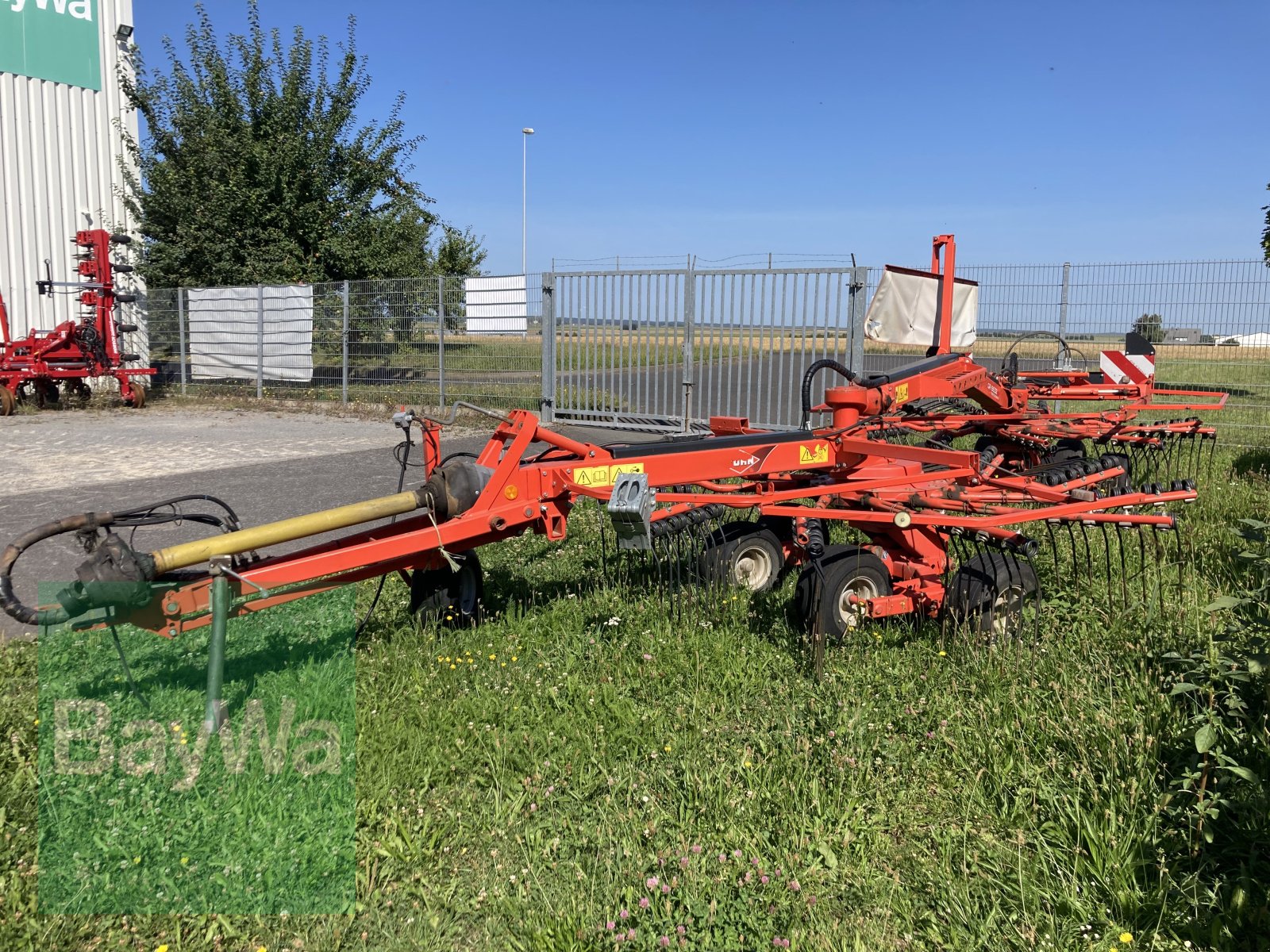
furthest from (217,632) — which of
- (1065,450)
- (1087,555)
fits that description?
(1065,450)

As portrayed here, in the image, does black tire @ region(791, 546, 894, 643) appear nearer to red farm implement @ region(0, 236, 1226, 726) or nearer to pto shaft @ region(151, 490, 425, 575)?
red farm implement @ region(0, 236, 1226, 726)

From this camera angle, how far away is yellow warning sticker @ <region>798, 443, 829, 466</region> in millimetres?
5086

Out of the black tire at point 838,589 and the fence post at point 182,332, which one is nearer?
the black tire at point 838,589

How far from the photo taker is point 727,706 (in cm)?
373

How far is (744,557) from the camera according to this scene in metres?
5.58

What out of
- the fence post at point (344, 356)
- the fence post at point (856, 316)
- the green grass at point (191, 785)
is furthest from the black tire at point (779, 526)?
the fence post at point (344, 356)

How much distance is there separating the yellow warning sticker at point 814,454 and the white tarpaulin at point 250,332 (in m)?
12.9

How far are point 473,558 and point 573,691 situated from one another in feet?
3.41

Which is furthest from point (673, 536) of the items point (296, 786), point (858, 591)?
point (296, 786)

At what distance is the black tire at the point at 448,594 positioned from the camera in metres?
4.54

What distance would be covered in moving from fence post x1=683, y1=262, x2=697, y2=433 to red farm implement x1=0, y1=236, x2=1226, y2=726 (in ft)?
19.2

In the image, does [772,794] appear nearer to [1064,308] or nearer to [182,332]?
[1064,308]

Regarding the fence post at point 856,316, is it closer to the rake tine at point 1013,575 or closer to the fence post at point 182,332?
the rake tine at point 1013,575

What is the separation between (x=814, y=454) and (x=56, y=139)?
18278 mm
